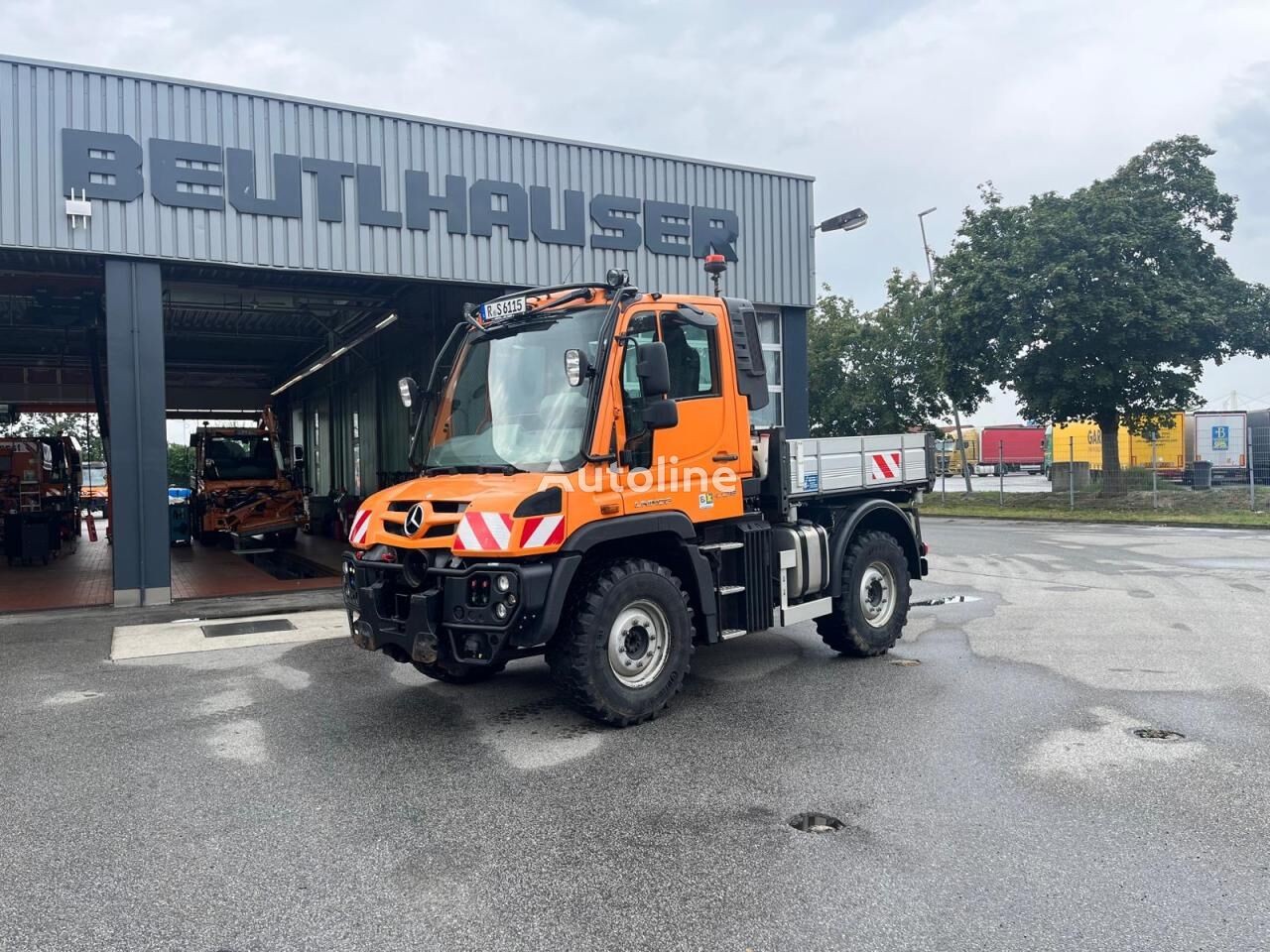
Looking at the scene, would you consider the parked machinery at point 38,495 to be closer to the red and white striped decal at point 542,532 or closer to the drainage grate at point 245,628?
the drainage grate at point 245,628

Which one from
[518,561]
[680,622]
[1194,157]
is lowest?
[680,622]

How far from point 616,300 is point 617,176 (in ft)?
30.3

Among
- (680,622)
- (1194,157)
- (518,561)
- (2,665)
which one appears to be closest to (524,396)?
(518,561)

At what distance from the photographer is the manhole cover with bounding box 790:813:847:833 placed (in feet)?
14.1

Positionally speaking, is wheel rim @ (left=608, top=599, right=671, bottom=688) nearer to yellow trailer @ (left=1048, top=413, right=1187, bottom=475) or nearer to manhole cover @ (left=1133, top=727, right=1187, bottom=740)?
manhole cover @ (left=1133, top=727, right=1187, bottom=740)

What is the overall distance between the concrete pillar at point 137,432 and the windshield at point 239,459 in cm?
972

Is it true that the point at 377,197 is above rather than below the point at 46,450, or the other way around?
above

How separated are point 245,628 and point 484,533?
6080mm

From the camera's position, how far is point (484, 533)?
5.36m

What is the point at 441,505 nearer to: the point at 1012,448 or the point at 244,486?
the point at 244,486

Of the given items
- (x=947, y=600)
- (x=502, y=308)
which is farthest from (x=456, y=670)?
(x=947, y=600)

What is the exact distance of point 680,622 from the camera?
Result: 611 centimetres

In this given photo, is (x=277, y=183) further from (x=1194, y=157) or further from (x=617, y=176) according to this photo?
(x=1194, y=157)

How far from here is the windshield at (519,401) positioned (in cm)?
591
